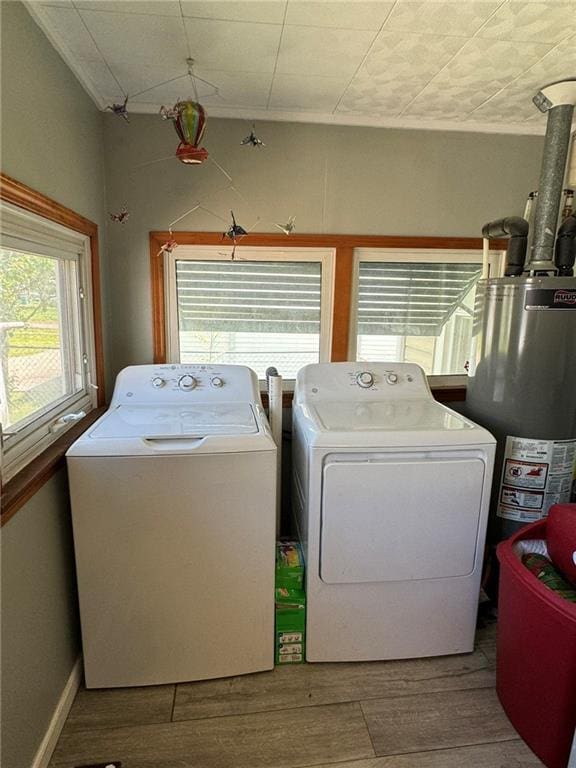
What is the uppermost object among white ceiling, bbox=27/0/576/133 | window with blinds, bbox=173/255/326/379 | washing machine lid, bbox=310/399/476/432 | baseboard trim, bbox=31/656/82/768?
white ceiling, bbox=27/0/576/133

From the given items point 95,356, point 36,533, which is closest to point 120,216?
point 95,356

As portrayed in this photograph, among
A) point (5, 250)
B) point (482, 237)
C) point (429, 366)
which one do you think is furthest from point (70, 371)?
point (482, 237)

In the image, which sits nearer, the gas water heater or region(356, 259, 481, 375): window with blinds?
the gas water heater

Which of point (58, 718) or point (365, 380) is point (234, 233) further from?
point (58, 718)

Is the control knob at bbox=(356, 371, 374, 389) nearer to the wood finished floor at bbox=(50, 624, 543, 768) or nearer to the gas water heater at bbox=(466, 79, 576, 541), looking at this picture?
the gas water heater at bbox=(466, 79, 576, 541)

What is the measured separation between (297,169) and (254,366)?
1012mm

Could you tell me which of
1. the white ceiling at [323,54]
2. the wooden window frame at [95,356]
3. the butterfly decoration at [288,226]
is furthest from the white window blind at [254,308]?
the white ceiling at [323,54]

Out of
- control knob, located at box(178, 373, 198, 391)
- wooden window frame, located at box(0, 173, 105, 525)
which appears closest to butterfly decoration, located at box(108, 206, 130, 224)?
wooden window frame, located at box(0, 173, 105, 525)

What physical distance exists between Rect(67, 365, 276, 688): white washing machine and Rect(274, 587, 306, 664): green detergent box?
5cm

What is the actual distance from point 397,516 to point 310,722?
0.74 metres

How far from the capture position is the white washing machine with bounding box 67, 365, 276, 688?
1446mm

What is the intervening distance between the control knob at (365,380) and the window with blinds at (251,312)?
46 cm

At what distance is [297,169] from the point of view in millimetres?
2180

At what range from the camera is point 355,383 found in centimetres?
203
